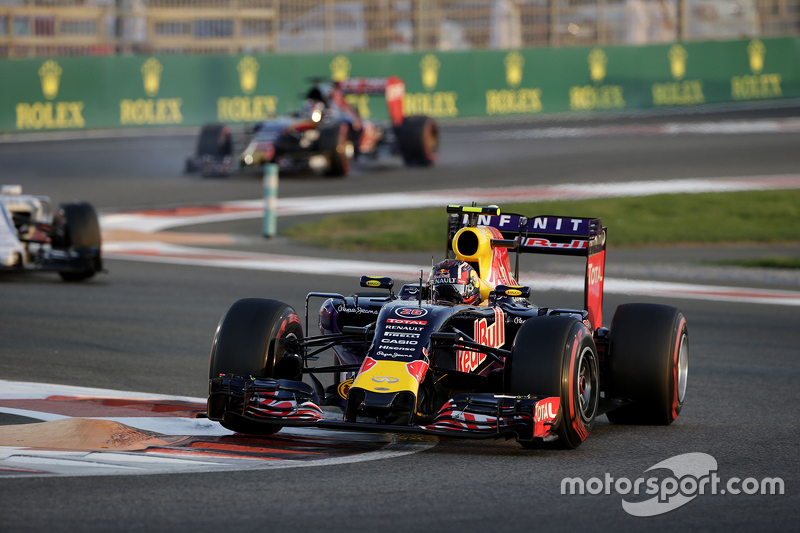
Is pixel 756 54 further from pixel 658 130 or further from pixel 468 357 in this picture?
pixel 468 357

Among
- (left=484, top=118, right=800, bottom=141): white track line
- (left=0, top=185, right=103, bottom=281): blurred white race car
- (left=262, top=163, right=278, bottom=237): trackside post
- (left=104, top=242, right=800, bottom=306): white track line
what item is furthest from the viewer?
(left=484, top=118, right=800, bottom=141): white track line

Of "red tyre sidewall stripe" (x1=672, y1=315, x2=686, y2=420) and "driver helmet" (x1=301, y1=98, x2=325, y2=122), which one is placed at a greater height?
"driver helmet" (x1=301, y1=98, x2=325, y2=122)

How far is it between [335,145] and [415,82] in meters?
11.3

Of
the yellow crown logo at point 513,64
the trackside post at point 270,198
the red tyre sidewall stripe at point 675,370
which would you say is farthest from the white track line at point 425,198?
the yellow crown logo at point 513,64

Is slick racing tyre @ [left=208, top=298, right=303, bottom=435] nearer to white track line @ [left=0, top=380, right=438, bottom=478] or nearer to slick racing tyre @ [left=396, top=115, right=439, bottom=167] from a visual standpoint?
white track line @ [left=0, top=380, right=438, bottom=478]

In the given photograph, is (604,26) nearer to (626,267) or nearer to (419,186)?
(419,186)

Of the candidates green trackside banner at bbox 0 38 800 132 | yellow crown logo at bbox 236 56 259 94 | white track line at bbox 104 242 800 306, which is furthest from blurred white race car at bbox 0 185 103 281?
yellow crown logo at bbox 236 56 259 94

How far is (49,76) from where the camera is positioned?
95.7 feet

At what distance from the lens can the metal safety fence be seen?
→ 32219mm

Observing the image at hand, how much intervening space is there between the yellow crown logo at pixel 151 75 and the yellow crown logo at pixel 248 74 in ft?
7.64

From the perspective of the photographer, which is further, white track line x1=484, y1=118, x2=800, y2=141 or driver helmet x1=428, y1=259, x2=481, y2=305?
white track line x1=484, y1=118, x2=800, y2=141

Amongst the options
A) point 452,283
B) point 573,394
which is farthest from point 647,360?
point 452,283

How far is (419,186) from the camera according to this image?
22.8 metres

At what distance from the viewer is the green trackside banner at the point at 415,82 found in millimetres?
29703
